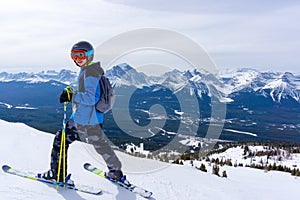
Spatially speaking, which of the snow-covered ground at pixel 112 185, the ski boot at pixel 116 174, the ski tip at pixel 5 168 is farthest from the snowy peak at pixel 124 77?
the ski tip at pixel 5 168

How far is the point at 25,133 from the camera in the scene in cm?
693

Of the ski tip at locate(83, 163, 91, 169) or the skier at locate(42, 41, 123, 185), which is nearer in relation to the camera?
the skier at locate(42, 41, 123, 185)

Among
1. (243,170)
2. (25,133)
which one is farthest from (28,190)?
(243,170)

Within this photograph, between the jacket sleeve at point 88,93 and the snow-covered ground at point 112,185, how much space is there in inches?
56.2

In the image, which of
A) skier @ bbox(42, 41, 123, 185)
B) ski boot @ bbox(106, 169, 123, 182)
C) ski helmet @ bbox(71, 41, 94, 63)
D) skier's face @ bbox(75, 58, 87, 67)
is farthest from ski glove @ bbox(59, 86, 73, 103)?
ski boot @ bbox(106, 169, 123, 182)

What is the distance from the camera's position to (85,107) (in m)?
4.50

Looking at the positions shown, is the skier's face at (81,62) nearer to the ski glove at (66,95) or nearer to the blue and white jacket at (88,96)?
the blue and white jacket at (88,96)

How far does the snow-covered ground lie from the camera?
14.7ft

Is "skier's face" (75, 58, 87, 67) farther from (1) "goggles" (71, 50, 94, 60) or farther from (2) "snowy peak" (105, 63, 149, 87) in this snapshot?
(2) "snowy peak" (105, 63, 149, 87)

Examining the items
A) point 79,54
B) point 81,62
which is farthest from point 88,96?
point 79,54

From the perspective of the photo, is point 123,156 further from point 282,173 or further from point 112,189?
point 282,173

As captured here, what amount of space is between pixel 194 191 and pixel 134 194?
4.56 feet

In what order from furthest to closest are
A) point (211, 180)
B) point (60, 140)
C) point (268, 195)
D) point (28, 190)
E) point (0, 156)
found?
point (211, 180), point (268, 195), point (0, 156), point (60, 140), point (28, 190)

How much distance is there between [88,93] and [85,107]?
270mm
